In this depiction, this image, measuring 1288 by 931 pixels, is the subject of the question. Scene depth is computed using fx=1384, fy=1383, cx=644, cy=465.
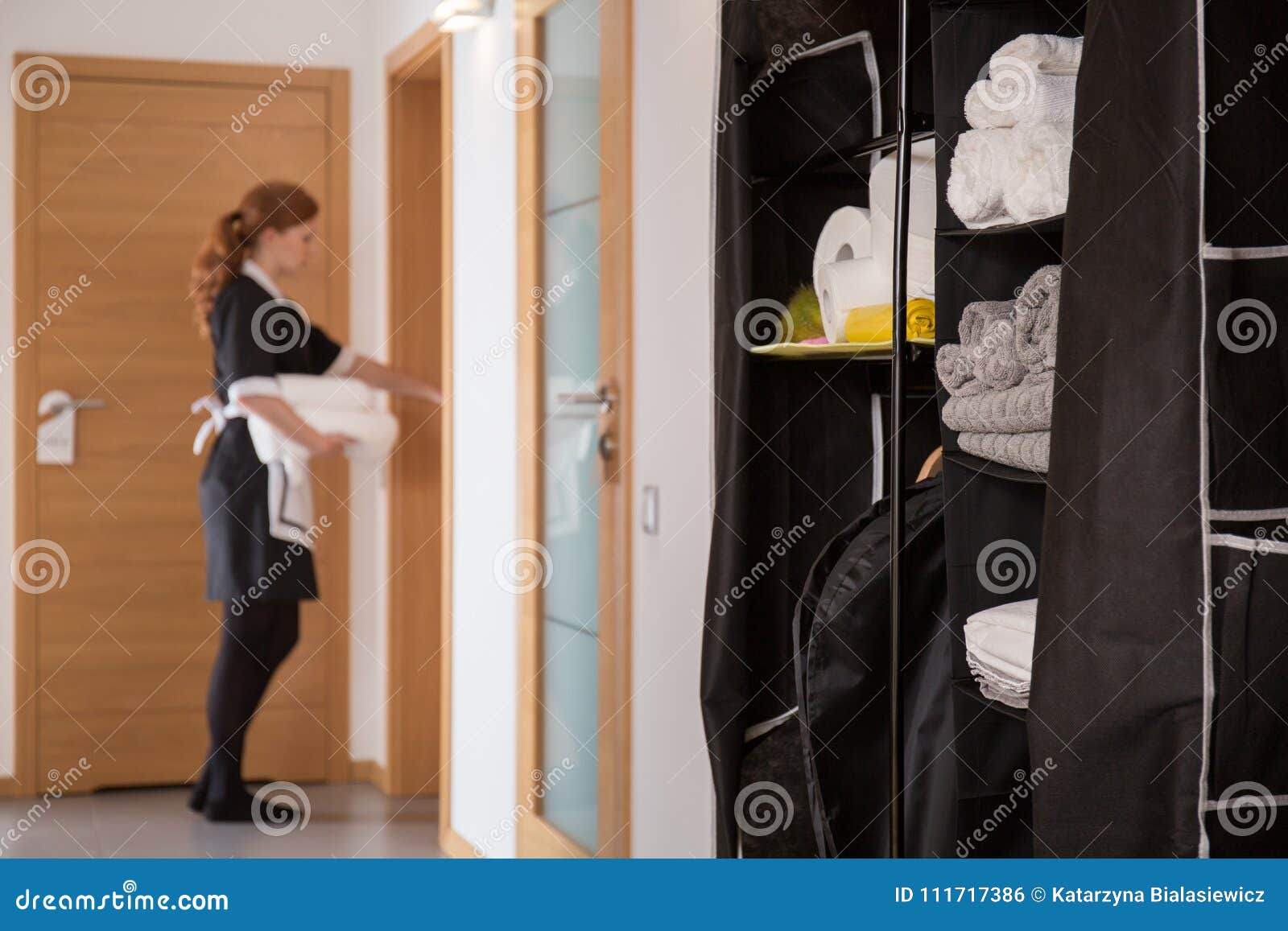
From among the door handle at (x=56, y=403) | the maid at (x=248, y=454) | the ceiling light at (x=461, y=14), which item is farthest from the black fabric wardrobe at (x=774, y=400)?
the door handle at (x=56, y=403)

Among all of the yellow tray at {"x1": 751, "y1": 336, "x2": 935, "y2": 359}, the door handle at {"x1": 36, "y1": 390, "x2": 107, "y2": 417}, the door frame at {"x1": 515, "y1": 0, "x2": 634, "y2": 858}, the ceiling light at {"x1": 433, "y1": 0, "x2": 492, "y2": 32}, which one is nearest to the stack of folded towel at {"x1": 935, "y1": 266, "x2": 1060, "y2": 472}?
the yellow tray at {"x1": 751, "y1": 336, "x2": 935, "y2": 359}

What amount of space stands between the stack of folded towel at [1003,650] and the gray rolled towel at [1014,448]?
0.52ft

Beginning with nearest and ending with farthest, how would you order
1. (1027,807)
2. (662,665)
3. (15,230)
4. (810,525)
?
(1027,807), (810,525), (662,665), (15,230)

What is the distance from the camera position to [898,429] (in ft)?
5.30

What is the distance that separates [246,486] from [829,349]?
1.93 metres

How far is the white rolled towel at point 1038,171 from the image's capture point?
1455 millimetres

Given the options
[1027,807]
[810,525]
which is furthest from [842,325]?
[1027,807]

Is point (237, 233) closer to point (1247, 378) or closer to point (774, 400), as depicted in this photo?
point (774, 400)

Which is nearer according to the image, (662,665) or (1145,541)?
(1145,541)

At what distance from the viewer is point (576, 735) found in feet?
8.67

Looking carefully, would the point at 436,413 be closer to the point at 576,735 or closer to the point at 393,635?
the point at 393,635

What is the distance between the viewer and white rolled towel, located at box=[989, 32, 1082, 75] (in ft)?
4.83

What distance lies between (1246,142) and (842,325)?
0.65 meters

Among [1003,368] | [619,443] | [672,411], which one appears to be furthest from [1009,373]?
[619,443]
